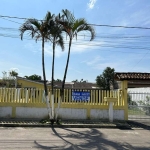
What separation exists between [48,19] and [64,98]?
439 centimetres

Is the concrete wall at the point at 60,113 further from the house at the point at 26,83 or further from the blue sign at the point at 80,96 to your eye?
the house at the point at 26,83

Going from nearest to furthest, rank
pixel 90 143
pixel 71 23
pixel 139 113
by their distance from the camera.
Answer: pixel 90 143, pixel 71 23, pixel 139 113

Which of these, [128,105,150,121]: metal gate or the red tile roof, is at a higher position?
the red tile roof

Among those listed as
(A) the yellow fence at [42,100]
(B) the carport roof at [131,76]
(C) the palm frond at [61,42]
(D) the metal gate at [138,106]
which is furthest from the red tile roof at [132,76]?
(C) the palm frond at [61,42]

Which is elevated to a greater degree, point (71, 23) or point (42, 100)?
point (71, 23)

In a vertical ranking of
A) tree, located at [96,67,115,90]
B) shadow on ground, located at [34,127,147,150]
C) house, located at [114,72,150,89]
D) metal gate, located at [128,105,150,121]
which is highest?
tree, located at [96,67,115,90]

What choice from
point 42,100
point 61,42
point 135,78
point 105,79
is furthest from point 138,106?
point 105,79

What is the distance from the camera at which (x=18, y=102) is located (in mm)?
11938

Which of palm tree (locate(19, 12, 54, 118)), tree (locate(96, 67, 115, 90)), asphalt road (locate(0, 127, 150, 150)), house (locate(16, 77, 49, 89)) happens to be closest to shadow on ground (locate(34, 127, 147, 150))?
asphalt road (locate(0, 127, 150, 150))

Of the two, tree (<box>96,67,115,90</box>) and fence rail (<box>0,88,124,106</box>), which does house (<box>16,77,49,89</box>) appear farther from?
fence rail (<box>0,88,124,106</box>)

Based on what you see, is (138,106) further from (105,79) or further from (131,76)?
(105,79)

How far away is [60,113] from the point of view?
11930mm

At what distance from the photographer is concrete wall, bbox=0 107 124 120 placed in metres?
11.9

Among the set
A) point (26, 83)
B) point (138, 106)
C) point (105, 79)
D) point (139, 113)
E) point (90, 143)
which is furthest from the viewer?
point (105, 79)
